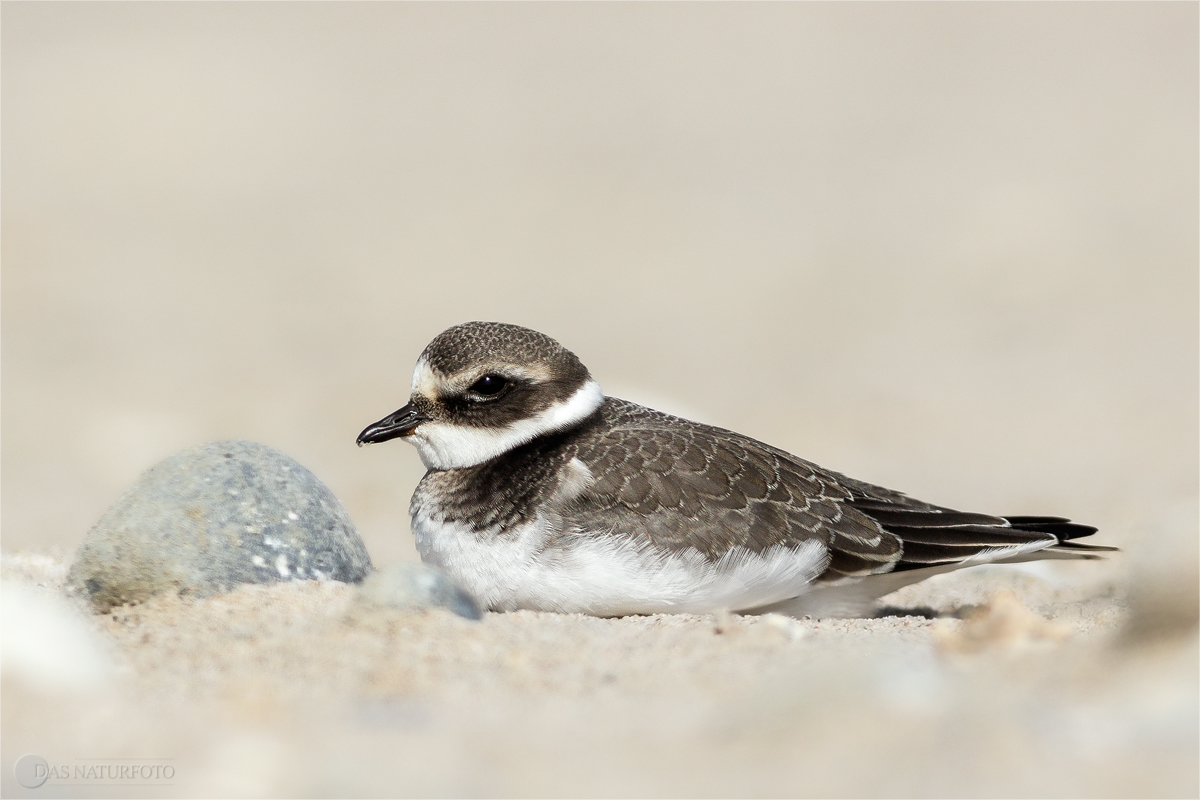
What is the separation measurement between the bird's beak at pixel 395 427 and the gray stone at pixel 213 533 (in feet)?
1.10

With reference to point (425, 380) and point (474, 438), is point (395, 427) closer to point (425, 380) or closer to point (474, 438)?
point (425, 380)

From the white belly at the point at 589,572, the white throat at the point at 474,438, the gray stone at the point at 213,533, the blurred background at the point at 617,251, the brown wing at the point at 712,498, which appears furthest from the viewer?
the blurred background at the point at 617,251

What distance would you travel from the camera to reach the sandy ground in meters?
3.23

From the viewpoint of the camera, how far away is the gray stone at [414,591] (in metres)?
4.26

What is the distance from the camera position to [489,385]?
211 inches

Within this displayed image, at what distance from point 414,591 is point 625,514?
1.00m

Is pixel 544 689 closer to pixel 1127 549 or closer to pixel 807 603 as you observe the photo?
pixel 807 603

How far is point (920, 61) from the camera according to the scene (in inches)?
941

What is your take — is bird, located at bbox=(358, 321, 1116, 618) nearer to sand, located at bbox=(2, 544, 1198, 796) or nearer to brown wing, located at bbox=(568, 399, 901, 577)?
brown wing, located at bbox=(568, 399, 901, 577)

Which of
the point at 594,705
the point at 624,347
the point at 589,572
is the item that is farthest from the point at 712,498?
the point at 624,347

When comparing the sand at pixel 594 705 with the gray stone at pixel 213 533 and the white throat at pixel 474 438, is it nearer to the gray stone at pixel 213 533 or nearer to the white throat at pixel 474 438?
the gray stone at pixel 213 533

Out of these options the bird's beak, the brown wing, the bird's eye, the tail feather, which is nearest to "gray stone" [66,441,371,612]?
the bird's beak

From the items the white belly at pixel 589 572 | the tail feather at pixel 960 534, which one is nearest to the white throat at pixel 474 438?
the white belly at pixel 589 572

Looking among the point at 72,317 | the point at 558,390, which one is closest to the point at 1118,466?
the point at 558,390
